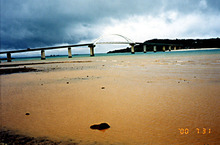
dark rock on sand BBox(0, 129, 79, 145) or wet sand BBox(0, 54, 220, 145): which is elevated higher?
wet sand BBox(0, 54, 220, 145)

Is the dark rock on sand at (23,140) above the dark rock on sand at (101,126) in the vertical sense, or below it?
below

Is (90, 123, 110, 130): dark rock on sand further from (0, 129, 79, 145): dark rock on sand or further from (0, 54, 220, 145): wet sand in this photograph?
(0, 129, 79, 145): dark rock on sand

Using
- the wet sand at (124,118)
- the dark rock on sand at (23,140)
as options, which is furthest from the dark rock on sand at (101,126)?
the dark rock on sand at (23,140)

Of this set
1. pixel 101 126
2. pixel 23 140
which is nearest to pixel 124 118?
pixel 101 126

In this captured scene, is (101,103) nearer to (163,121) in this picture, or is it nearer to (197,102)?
(163,121)

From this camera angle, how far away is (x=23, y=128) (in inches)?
153

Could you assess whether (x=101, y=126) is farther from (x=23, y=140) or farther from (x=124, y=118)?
(x=23, y=140)

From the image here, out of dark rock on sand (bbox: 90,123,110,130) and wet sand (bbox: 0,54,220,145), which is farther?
dark rock on sand (bbox: 90,123,110,130)

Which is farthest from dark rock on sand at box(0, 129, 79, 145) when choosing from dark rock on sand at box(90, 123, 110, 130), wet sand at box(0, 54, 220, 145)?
dark rock on sand at box(90, 123, 110, 130)

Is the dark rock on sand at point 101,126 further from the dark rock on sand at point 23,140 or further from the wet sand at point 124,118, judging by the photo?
the dark rock on sand at point 23,140

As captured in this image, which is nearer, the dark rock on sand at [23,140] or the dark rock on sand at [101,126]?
the dark rock on sand at [23,140]

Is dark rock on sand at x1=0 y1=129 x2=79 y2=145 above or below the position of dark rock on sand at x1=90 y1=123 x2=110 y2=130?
below

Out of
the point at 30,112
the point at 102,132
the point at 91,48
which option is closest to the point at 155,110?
the point at 102,132

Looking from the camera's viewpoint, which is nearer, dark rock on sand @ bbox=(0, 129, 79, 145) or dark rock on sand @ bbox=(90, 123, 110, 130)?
dark rock on sand @ bbox=(0, 129, 79, 145)
